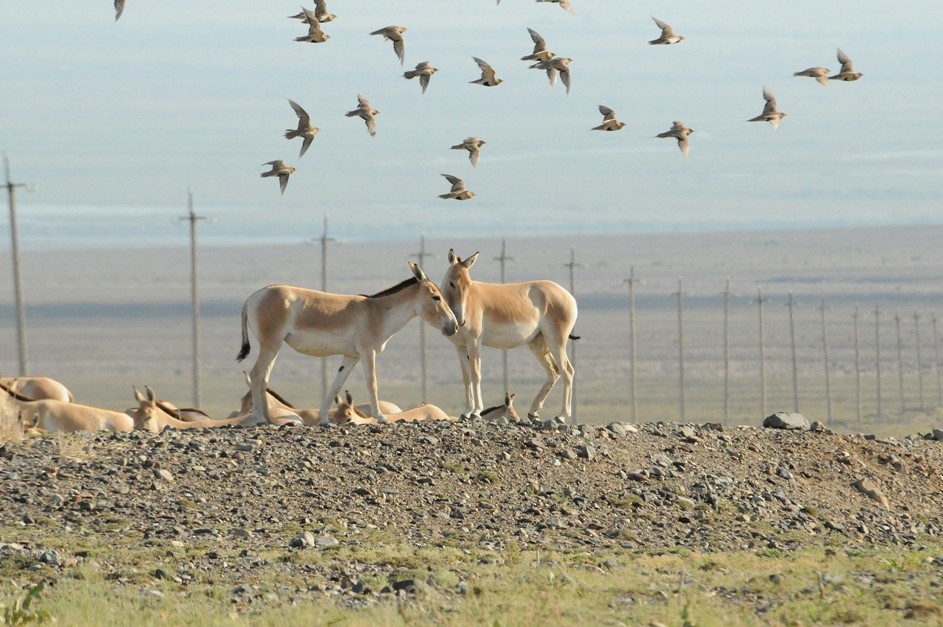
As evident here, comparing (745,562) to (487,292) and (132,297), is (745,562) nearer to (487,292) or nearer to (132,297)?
(487,292)

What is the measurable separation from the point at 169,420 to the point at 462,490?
381 inches

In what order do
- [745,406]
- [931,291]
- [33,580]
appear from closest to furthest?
[33,580], [745,406], [931,291]

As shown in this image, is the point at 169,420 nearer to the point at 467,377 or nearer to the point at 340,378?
the point at 340,378

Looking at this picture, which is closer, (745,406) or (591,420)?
(591,420)

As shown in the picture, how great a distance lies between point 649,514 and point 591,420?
62.4 meters

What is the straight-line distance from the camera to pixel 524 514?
2038cm

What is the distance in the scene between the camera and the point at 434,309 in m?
24.1

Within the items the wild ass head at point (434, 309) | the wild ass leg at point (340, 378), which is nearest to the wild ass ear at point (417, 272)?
the wild ass head at point (434, 309)

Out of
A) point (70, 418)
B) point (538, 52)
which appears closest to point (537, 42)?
point (538, 52)

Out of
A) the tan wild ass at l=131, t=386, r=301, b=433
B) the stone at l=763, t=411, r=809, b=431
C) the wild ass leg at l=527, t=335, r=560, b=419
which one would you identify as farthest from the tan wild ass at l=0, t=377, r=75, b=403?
the stone at l=763, t=411, r=809, b=431

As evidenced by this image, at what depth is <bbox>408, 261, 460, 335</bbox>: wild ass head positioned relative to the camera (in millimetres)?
23938

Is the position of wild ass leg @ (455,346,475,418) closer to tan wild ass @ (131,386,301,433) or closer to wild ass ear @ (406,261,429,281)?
wild ass ear @ (406,261,429,281)

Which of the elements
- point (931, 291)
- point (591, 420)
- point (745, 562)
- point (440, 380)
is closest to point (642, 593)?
point (745, 562)

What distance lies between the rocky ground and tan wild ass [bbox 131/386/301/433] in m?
2.57
